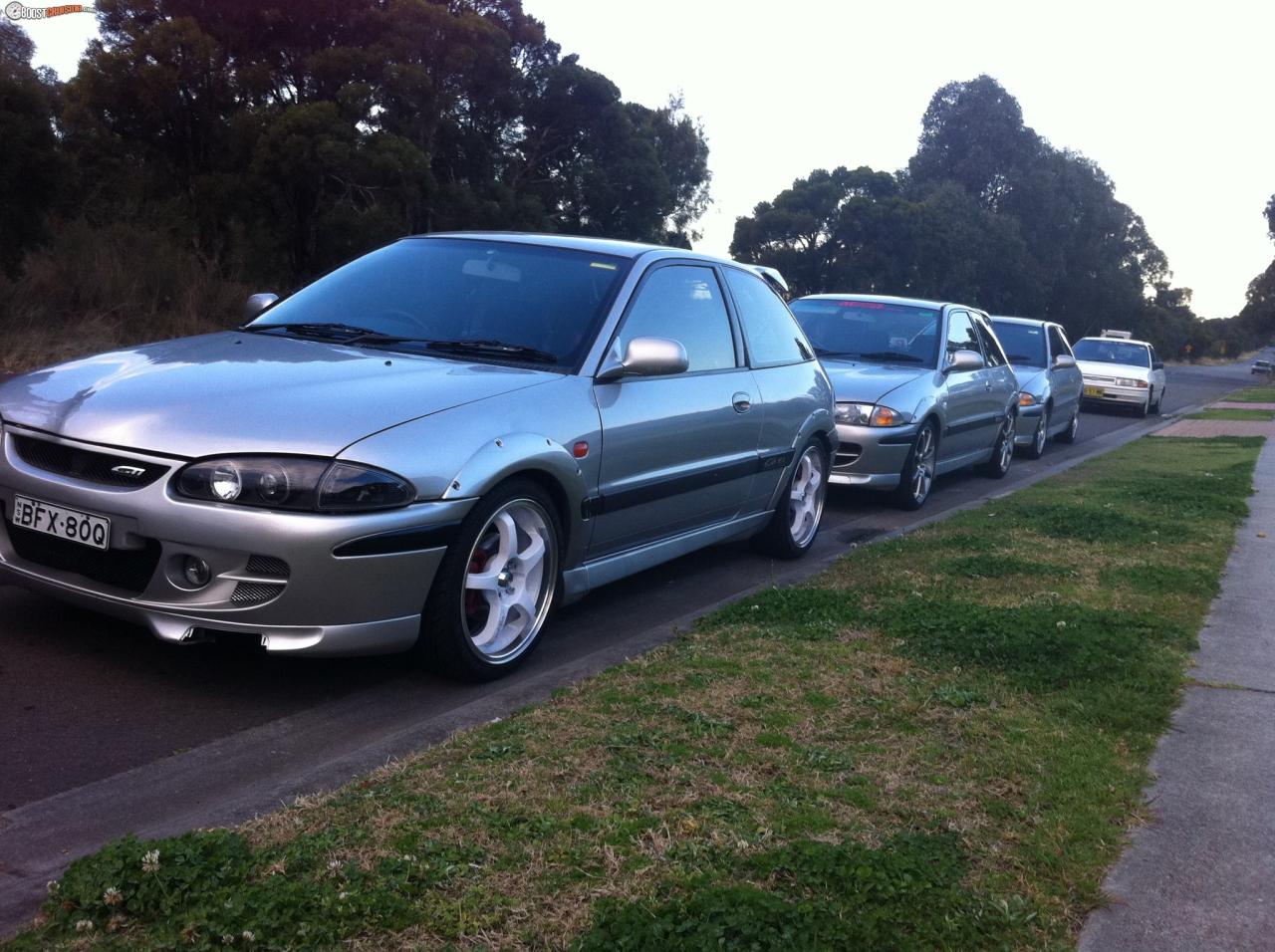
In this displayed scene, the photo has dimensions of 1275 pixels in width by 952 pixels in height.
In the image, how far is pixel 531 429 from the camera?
465 cm

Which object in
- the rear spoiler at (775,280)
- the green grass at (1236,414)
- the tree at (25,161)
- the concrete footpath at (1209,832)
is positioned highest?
the tree at (25,161)

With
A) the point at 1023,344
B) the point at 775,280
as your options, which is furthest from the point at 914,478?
the point at 1023,344

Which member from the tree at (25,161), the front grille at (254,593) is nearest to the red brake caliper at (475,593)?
the front grille at (254,593)

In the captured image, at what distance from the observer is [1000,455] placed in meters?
12.5

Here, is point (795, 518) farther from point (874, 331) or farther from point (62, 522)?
point (62, 522)

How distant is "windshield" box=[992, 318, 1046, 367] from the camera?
1596 centimetres

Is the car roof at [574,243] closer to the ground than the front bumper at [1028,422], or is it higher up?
higher up

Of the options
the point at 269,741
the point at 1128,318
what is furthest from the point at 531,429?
the point at 1128,318

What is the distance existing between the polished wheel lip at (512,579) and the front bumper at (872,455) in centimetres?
485

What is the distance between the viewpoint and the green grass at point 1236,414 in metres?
24.3

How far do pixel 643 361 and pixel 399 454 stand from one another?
1.34 metres

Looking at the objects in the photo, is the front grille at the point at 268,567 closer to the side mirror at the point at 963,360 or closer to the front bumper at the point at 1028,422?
the side mirror at the point at 963,360

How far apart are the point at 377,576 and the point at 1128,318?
7318 cm

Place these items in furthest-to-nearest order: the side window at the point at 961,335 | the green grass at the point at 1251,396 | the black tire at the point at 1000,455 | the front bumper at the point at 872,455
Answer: the green grass at the point at 1251,396, the black tire at the point at 1000,455, the side window at the point at 961,335, the front bumper at the point at 872,455
